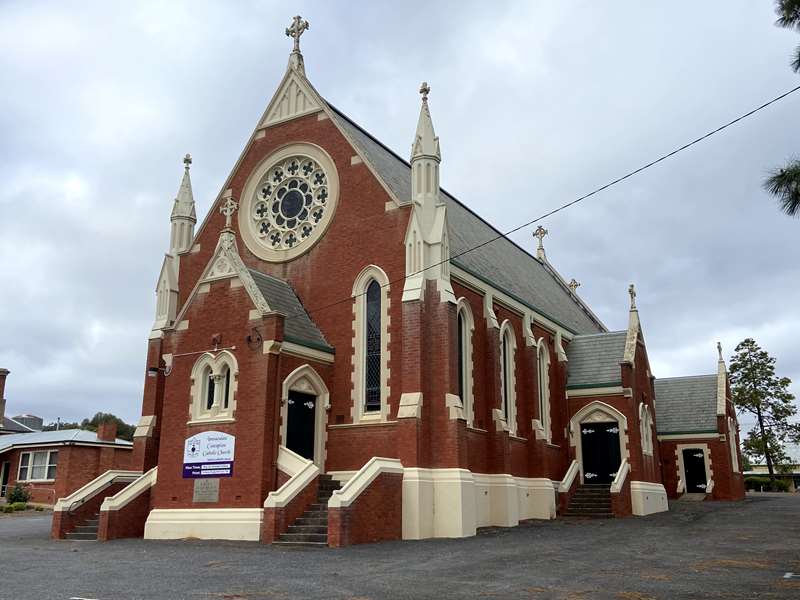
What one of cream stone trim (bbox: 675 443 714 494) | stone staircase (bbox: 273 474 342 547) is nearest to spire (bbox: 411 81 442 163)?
stone staircase (bbox: 273 474 342 547)

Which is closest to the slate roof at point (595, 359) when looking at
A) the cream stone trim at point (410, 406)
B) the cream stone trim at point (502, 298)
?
the cream stone trim at point (502, 298)

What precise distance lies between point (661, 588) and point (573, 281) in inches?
1590

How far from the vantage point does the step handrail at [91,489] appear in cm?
2283

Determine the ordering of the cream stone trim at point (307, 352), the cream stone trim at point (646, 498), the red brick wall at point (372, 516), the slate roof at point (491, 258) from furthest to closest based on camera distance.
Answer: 1. the cream stone trim at point (646, 498)
2. the slate roof at point (491, 258)
3. the cream stone trim at point (307, 352)
4. the red brick wall at point (372, 516)

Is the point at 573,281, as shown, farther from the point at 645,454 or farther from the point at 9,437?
the point at 9,437

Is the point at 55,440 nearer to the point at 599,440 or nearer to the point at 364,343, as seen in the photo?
the point at 364,343

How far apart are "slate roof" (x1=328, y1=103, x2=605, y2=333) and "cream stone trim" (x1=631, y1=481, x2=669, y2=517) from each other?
8348 mm

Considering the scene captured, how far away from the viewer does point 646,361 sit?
36.7 m

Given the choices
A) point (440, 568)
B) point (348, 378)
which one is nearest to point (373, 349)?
point (348, 378)

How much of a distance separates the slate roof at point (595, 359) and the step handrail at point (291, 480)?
16.4m

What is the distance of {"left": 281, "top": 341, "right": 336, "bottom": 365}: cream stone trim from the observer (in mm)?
22688

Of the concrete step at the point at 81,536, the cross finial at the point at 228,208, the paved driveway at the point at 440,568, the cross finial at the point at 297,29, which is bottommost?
the paved driveway at the point at 440,568

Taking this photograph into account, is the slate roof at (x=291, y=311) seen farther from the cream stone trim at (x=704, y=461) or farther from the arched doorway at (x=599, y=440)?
the cream stone trim at (x=704, y=461)

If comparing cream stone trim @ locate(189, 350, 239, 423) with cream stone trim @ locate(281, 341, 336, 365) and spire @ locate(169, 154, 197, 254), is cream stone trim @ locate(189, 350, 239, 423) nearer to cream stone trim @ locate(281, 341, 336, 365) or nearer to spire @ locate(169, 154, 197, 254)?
cream stone trim @ locate(281, 341, 336, 365)
